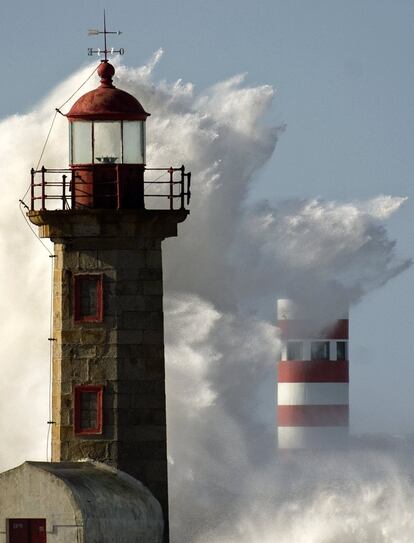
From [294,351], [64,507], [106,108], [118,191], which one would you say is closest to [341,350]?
[294,351]

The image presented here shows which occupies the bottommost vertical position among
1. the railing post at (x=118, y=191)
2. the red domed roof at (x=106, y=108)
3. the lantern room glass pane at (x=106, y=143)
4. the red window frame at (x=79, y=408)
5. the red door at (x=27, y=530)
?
the red door at (x=27, y=530)

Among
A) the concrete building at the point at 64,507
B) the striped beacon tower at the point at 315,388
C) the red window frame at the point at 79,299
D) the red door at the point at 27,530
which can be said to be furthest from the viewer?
the striped beacon tower at the point at 315,388

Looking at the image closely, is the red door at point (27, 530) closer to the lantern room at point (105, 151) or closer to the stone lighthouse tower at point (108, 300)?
the stone lighthouse tower at point (108, 300)

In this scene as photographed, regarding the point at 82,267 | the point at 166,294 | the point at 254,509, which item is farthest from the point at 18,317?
the point at 82,267

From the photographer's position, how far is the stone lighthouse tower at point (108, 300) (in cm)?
3017

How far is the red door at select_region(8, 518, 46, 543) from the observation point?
28672mm

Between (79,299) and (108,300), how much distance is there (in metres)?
0.33

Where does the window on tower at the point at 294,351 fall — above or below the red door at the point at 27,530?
above

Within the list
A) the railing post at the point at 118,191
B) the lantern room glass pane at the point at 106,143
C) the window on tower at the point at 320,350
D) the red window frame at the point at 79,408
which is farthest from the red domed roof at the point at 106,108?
the window on tower at the point at 320,350

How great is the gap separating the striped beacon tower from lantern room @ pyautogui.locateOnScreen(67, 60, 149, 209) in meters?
20.3

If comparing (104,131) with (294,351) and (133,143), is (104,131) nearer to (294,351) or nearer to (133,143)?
(133,143)

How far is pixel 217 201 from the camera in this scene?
142ft

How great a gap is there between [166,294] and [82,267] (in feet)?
35.2

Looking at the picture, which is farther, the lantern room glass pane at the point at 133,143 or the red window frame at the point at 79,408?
the lantern room glass pane at the point at 133,143
